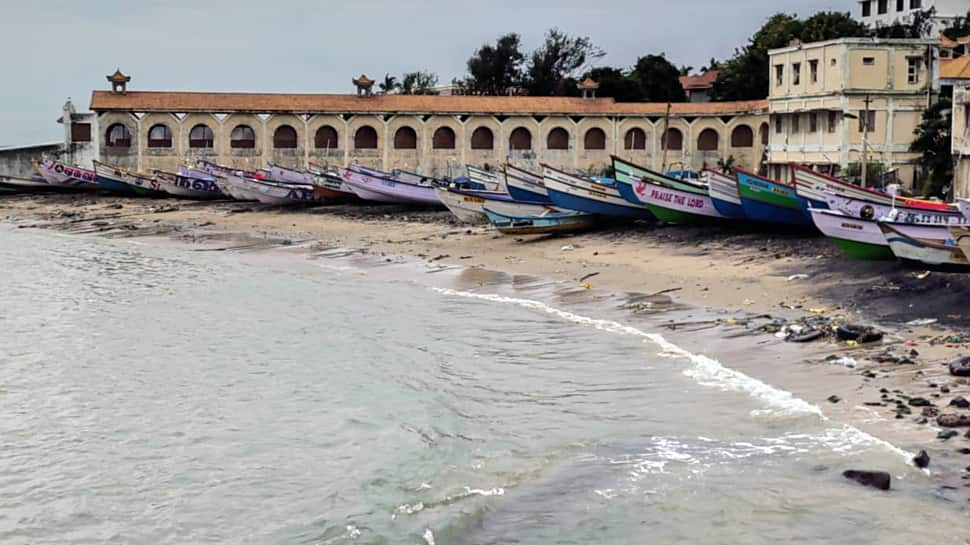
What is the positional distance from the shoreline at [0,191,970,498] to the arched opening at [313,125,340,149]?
57.4 ft

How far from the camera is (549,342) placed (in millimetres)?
17375

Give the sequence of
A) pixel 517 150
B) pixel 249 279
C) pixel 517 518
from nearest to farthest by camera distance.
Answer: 1. pixel 517 518
2. pixel 249 279
3. pixel 517 150

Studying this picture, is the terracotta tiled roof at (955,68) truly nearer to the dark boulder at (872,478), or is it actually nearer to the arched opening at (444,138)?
the arched opening at (444,138)

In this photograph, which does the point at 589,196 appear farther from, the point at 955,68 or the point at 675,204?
the point at 955,68

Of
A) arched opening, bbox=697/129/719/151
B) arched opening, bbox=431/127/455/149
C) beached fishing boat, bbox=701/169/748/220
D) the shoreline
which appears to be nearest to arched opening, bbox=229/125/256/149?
arched opening, bbox=431/127/455/149

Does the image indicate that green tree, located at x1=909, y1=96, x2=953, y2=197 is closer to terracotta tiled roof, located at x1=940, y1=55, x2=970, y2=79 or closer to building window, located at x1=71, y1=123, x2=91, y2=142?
terracotta tiled roof, located at x1=940, y1=55, x2=970, y2=79

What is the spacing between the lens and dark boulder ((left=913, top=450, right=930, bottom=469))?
33.1ft

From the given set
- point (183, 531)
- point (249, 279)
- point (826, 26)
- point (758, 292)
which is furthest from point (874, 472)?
point (826, 26)

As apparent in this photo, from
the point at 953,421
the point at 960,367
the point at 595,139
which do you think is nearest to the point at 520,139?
the point at 595,139

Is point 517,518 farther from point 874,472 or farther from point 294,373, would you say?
point 294,373

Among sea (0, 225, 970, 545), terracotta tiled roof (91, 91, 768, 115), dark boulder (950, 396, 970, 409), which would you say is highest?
terracotta tiled roof (91, 91, 768, 115)

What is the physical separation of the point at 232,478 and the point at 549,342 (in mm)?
6670

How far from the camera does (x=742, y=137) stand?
6212cm

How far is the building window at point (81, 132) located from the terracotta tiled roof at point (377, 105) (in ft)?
7.35
